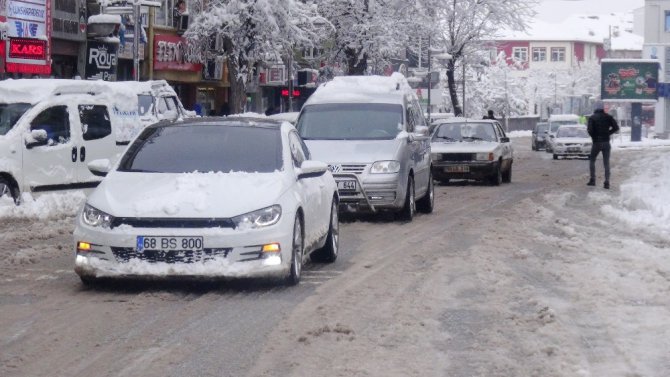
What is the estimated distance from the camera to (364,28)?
50.2 m

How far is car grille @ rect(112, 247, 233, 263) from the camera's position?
1083 cm

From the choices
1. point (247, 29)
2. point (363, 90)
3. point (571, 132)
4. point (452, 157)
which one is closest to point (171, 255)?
point (363, 90)

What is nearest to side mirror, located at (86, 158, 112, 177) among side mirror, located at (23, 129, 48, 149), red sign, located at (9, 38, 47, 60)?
side mirror, located at (23, 129, 48, 149)


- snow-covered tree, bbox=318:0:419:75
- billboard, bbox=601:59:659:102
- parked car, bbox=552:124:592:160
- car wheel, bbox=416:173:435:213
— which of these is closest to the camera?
car wheel, bbox=416:173:435:213

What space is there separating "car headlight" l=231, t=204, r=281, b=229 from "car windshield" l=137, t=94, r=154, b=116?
41.2 ft

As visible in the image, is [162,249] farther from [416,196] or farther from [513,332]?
[416,196]

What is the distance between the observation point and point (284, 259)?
11.2 metres

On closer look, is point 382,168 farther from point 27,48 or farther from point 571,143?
point 571,143

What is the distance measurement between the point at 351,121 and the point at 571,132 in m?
34.8

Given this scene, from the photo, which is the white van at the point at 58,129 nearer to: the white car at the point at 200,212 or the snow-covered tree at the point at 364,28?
the white car at the point at 200,212

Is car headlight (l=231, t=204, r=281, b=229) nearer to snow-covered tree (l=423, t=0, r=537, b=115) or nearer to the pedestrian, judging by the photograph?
the pedestrian

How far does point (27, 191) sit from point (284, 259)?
8821 millimetres

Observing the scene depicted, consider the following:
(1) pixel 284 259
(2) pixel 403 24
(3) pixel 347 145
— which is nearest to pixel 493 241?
(3) pixel 347 145

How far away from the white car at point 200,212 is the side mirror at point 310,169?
0.02 m
